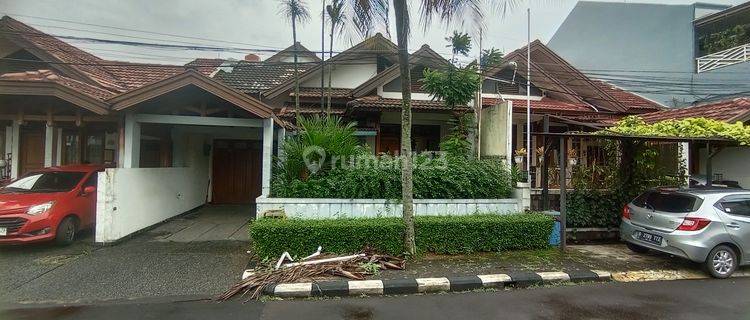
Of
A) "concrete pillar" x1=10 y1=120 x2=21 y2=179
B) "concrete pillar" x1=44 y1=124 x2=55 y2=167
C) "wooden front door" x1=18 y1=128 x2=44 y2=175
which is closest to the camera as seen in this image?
"concrete pillar" x1=44 y1=124 x2=55 y2=167

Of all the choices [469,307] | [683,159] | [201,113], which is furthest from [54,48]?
[683,159]

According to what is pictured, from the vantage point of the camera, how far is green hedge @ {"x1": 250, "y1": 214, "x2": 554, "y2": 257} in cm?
628

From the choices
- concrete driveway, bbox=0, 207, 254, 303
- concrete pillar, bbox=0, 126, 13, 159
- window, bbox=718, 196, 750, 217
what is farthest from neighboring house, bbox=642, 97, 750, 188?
concrete pillar, bbox=0, 126, 13, 159

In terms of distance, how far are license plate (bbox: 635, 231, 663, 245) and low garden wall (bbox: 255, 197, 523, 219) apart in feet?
6.88

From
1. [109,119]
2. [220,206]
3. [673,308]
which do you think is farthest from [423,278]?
[220,206]

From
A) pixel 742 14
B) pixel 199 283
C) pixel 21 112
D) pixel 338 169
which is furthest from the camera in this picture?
pixel 742 14

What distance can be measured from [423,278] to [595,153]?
20.2ft

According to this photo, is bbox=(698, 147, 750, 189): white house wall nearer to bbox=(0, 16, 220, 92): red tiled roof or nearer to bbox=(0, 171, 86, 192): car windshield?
bbox=(0, 16, 220, 92): red tiled roof

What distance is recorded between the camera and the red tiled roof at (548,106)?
12.0m

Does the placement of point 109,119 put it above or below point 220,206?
above

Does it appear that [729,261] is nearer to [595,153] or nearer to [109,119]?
[595,153]

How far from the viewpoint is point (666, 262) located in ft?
21.8

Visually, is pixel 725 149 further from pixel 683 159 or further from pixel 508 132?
pixel 508 132

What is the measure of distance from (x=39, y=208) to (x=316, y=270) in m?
5.48
